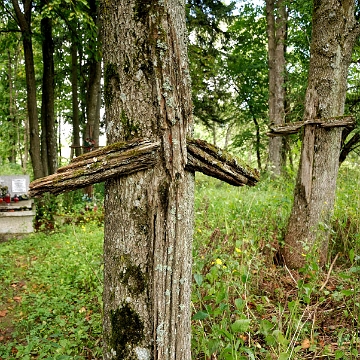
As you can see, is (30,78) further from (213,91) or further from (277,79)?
(213,91)

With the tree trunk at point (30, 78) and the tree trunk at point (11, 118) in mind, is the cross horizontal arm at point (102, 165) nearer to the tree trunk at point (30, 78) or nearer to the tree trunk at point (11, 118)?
the tree trunk at point (30, 78)

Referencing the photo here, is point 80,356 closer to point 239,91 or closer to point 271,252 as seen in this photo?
point 271,252

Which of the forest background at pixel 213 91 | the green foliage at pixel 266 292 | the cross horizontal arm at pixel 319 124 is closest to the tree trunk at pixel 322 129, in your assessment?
the cross horizontal arm at pixel 319 124

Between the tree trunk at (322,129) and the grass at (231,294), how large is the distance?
0.95 ft

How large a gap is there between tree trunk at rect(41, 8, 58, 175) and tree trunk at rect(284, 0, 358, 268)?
7742mm

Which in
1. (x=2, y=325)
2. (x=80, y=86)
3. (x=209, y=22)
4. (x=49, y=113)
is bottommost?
(x=2, y=325)

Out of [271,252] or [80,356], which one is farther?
[271,252]

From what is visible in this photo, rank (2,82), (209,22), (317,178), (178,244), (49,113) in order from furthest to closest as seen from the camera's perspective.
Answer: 1. (2,82)
2. (209,22)
3. (49,113)
4. (317,178)
5. (178,244)

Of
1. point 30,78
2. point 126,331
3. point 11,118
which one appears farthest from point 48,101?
point 126,331

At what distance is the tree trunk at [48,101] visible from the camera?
9.50 meters

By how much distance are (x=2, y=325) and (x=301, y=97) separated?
10.3m

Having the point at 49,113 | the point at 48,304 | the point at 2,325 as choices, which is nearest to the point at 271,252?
the point at 48,304

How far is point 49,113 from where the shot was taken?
9820 millimetres

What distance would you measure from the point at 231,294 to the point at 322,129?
7.32 ft
